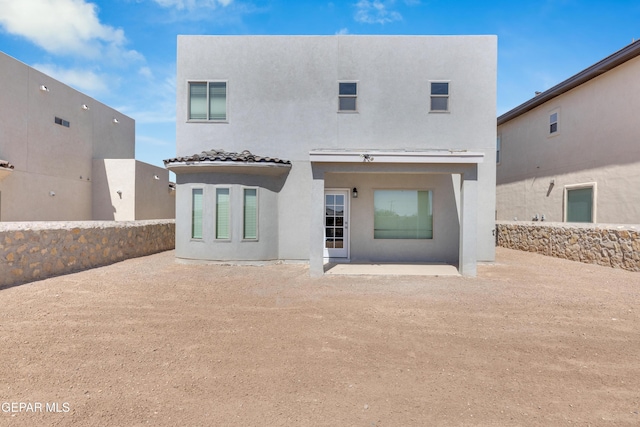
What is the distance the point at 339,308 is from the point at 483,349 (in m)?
2.51

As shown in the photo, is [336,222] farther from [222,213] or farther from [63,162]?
[63,162]

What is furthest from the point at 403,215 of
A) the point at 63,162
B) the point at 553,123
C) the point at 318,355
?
the point at 63,162

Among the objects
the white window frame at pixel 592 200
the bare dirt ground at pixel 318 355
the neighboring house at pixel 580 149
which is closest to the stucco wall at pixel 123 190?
the bare dirt ground at pixel 318 355

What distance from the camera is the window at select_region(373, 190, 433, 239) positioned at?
1100 centimetres

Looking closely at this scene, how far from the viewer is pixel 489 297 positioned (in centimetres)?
673

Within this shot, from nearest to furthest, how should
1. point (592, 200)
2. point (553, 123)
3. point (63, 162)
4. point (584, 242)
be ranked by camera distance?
1. point (584, 242)
2. point (592, 200)
3. point (553, 123)
4. point (63, 162)

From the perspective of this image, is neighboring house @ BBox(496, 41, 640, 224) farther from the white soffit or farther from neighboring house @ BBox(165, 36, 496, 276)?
the white soffit

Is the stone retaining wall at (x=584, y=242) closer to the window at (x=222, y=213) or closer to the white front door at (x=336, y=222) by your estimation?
the white front door at (x=336, y=222)

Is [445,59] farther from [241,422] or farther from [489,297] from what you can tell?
[241,422]

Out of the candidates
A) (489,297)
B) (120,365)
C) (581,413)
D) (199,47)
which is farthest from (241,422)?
(199,47)

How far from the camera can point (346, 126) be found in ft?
35.7

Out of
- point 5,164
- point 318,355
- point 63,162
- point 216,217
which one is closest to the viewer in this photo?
point 318,355

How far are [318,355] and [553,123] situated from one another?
16.6 m

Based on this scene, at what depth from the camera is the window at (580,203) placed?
1272cm
